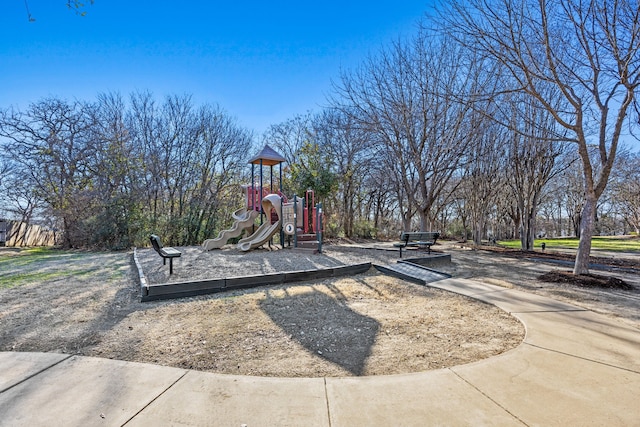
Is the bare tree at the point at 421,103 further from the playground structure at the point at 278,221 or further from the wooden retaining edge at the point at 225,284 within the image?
the wooden retaining edge at the point at 225,284

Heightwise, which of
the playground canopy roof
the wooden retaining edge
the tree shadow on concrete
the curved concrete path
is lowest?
the tree shadow on concrete

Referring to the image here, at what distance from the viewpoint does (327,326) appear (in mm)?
3664

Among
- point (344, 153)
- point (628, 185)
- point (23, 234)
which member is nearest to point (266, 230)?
point (344, 153)

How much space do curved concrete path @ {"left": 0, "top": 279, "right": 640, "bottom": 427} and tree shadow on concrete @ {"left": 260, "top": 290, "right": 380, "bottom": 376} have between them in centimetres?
52

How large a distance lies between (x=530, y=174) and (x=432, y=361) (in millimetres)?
14236

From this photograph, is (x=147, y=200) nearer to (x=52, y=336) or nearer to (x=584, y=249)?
(x=52, y=336)

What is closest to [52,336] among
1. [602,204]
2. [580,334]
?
[580,334]

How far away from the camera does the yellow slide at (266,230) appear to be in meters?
11.0

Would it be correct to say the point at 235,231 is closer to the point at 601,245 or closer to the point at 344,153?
the point at 344,153

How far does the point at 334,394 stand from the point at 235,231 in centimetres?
1058

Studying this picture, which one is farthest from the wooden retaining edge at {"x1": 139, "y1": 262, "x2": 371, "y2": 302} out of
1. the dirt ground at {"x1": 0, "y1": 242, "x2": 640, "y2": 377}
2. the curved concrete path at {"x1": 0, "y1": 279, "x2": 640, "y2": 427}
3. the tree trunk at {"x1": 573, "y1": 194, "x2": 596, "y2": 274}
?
the tree trunk at {"x1": 573, "y1": 194, "x2": 596, "y2": 274}

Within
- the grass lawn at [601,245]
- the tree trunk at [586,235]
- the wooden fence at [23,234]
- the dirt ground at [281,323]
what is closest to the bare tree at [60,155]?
the wooden fence at [23,234]

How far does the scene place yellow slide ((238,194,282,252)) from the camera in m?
11.0

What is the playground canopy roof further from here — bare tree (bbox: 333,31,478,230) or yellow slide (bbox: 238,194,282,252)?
bare tree (bbox: 333,31,478,230)
